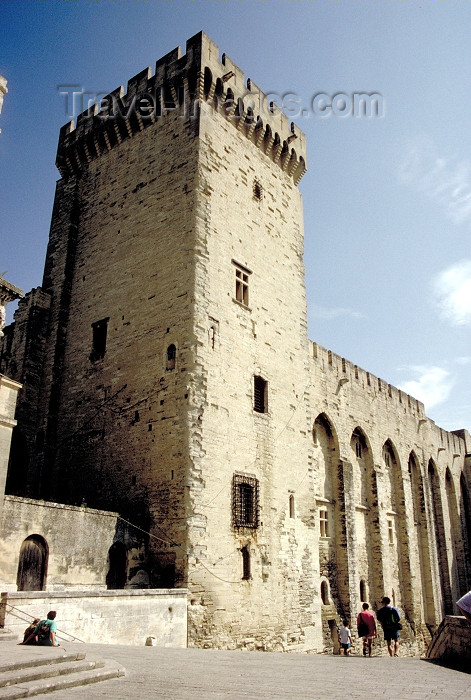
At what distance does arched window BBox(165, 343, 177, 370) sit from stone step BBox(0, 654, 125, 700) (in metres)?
7.86

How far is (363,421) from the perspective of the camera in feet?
75.2

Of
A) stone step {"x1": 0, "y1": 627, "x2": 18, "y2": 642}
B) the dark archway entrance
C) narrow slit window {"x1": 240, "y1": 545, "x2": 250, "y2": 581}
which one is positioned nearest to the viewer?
stone step {"x1": 0, "y1": 627, "x2": 18, "y2": 642}

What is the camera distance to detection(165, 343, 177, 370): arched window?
13.7 metres

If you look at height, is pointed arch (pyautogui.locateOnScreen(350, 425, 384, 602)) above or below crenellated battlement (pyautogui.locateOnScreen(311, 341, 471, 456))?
below

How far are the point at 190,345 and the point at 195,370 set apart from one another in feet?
2.03

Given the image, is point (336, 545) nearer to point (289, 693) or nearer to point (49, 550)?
point (49, 550)

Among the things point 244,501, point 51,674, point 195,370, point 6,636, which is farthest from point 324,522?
point 51,674

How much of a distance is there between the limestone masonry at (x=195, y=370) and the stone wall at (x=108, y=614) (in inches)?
24.9

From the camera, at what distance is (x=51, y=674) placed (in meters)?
5.56

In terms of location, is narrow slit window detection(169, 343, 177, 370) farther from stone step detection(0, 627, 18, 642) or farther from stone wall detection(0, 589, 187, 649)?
stone step detection(0, 627, 18, 642)

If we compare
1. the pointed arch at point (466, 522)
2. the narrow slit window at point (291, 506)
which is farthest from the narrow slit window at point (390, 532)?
the narrow slit window at point (291, 506)

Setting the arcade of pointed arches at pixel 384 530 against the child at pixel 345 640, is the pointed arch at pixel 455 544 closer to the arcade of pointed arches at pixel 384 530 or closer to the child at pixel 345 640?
the arcade of pointed arches at pixel 384 530

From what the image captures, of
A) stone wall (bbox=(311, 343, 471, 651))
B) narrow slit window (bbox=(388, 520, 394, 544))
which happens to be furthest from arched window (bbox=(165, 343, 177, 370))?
narrow slit window (bbox=(388, 520, 394, 544))

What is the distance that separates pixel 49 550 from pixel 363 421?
1490 cm
